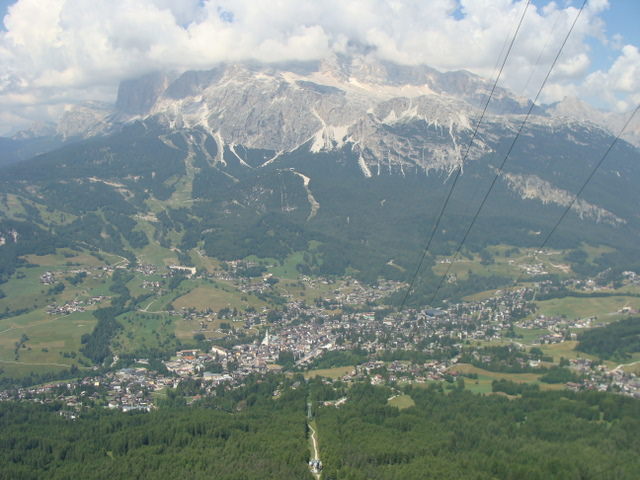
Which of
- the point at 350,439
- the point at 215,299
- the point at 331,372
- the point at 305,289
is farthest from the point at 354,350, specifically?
the point at 305,289

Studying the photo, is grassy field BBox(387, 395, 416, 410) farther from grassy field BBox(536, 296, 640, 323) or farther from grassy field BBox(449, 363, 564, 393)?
grassy field BBox(536, 296, 640, 323)

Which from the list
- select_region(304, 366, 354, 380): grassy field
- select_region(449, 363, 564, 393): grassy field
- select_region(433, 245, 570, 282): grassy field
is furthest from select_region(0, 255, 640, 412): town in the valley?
select_region(433, 245, 570, 282): grassy field

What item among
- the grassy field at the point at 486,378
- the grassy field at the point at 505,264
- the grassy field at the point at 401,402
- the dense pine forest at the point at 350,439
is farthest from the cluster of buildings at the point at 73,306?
the grassy field at the point at 505,264

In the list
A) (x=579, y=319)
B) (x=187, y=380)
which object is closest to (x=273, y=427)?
(x=187, y=380)

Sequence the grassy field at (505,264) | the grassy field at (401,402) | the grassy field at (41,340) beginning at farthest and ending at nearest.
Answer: the grassy field at (505,264) < the grassy field at (41,340) < the grassy field at (401,402)

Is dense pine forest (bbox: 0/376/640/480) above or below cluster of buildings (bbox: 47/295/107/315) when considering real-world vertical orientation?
below

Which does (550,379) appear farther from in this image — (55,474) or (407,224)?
(407,224)

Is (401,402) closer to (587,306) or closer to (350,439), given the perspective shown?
(350,439)

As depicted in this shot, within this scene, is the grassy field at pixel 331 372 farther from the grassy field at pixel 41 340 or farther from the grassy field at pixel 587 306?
the grassy field at pixel 587 306
